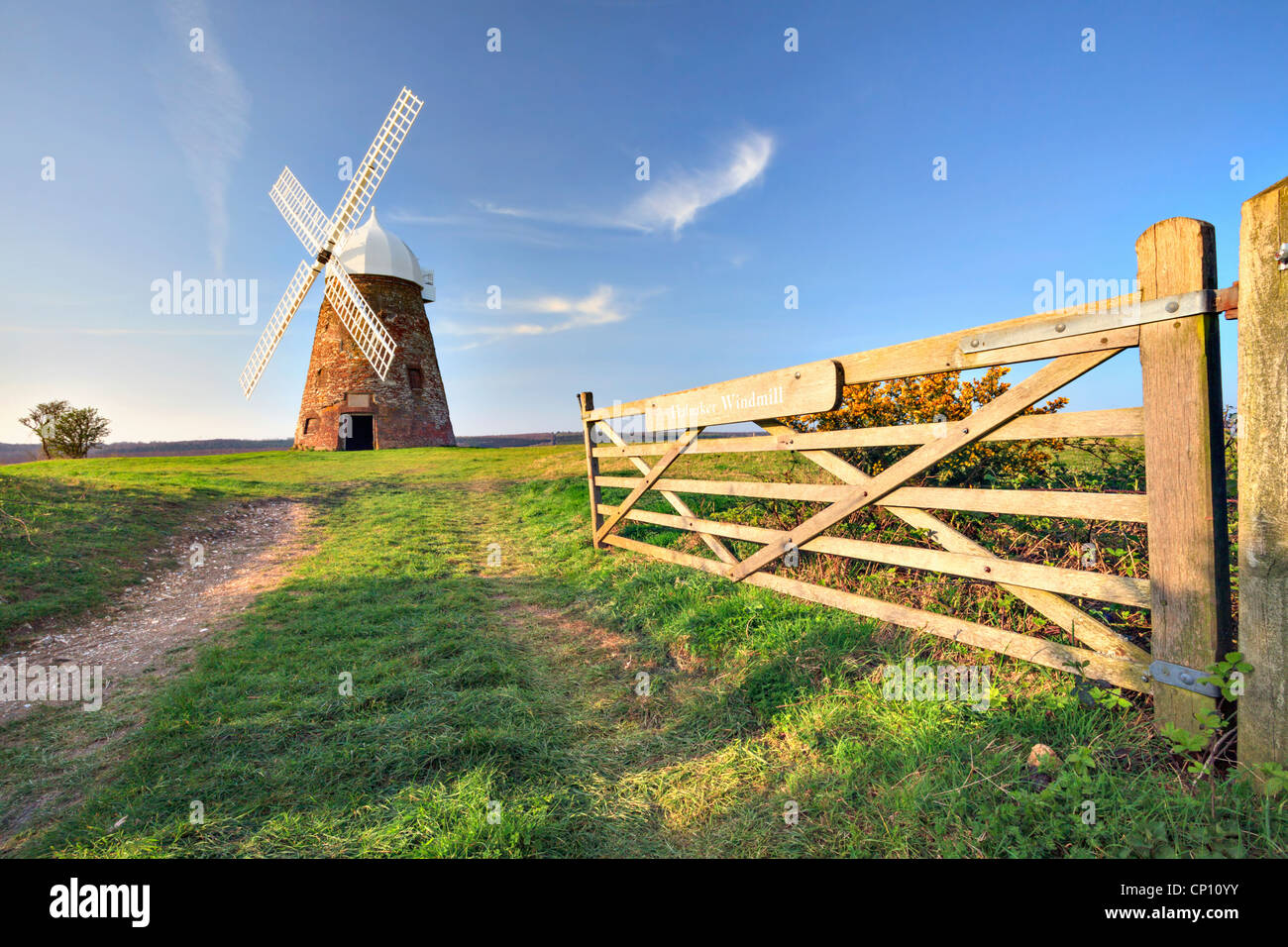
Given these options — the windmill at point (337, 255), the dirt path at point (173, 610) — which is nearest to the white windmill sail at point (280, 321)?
the windmill at point (337, 255)

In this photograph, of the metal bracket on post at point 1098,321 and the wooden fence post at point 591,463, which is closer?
the metal bracket on post at point 1098,321

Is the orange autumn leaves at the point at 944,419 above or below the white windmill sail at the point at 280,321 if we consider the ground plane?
below

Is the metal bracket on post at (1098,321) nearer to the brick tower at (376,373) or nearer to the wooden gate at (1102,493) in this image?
the wooden gate at (1102,493)

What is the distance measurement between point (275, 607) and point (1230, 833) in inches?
335

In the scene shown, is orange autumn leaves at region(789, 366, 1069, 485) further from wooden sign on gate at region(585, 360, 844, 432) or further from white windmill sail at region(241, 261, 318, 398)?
white windmill sail at region(241, 261, 318, 398)

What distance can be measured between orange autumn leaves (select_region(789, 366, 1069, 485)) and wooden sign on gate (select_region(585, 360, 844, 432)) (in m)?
0.47

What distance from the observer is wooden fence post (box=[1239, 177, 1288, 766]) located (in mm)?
2482

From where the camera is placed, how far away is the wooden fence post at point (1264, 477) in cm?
248

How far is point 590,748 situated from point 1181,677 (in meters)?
3.29

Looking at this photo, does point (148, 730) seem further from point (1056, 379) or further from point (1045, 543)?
point (1045, 543)

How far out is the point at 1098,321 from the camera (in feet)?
9.95

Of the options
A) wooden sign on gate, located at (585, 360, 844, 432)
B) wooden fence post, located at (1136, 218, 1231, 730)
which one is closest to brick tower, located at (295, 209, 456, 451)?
wooden sign on gate, located at (585, 360, 844, 432)

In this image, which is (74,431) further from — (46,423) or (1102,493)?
(1102,493)
